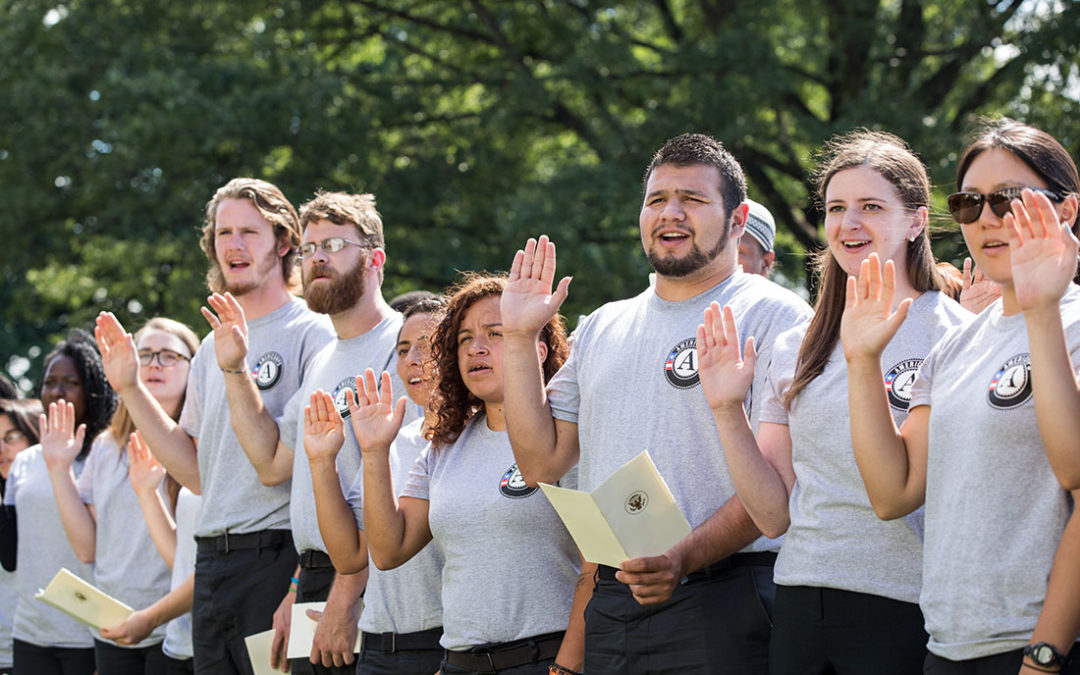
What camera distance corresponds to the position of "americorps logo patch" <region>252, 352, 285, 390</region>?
5574 millimetres

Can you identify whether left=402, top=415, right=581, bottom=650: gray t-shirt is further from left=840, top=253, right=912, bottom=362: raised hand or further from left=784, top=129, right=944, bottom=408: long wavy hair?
left=840, top=253, right=912, bottom=362: raised hand

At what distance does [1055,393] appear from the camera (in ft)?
8.61

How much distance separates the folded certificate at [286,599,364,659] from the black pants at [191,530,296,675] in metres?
0.50

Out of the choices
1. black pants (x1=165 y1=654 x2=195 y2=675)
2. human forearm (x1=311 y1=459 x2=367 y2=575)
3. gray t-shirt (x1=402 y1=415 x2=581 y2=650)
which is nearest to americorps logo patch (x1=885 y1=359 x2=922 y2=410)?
gray t-shirt (x1=402 y1=415 x2=581 y2=650)

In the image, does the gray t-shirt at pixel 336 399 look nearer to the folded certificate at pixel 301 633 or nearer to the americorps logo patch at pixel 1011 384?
the folded certificate at pixel 301 633

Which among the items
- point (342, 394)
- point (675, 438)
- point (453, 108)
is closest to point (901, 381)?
point (675, 438)

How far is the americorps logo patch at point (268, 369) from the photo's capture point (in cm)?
557

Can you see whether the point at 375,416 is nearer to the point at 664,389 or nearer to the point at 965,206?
the point at 664,389

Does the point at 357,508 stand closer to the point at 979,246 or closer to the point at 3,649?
the point at 979,246

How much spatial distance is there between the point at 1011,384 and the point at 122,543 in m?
5.06

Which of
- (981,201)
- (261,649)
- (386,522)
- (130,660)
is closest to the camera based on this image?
(981,201)

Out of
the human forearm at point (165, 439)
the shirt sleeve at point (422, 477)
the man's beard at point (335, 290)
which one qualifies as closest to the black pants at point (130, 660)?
the human forearm at point (165, 439)

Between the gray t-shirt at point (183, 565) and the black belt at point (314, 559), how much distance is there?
103cm

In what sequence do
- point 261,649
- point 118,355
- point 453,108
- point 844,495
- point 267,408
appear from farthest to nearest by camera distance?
point 453,108 < point 118,355 < point 267,408 < point 261,649 < point 844,495
